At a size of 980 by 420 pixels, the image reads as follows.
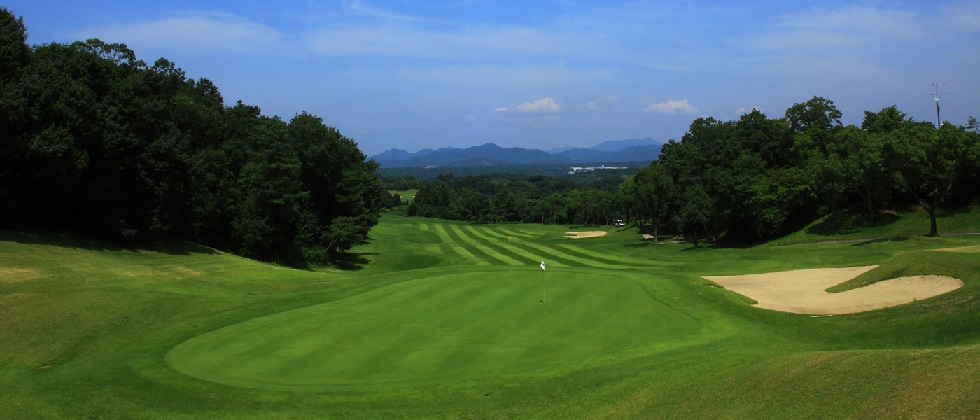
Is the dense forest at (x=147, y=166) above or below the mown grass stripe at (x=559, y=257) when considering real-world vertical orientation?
above

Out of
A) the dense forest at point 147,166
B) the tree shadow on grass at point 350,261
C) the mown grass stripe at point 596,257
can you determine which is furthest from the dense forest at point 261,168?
the mown grass stripe at point 596,257

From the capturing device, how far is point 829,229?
53.2 meters

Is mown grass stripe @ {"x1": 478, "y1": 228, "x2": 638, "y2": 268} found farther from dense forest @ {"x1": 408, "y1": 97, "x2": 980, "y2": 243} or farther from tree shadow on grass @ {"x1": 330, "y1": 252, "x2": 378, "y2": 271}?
tree shadow on grass @ {"x1": 330, "y1": 252, "x2": 378, "y2": 271}

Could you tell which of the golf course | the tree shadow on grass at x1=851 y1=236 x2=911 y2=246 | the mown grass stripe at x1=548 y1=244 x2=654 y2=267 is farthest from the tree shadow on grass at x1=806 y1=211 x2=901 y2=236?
the golf course

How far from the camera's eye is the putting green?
1509 cm

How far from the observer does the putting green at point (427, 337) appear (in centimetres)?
1509

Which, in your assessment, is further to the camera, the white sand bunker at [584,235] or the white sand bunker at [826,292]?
the white sand bunker at [584,235]

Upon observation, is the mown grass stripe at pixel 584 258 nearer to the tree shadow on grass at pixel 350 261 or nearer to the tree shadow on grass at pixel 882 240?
the tree shadow on grass at pixel 882 240

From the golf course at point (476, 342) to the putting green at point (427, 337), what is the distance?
0.09 meters

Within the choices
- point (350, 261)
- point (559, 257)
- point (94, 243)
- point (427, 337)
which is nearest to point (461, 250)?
point (350, 261)

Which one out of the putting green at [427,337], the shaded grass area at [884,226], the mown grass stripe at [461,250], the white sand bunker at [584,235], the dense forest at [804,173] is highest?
the dense forest at [804,173]

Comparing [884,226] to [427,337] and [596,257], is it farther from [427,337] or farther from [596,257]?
[427,337]

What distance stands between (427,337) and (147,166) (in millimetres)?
28508

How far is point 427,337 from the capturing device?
1802 cm
